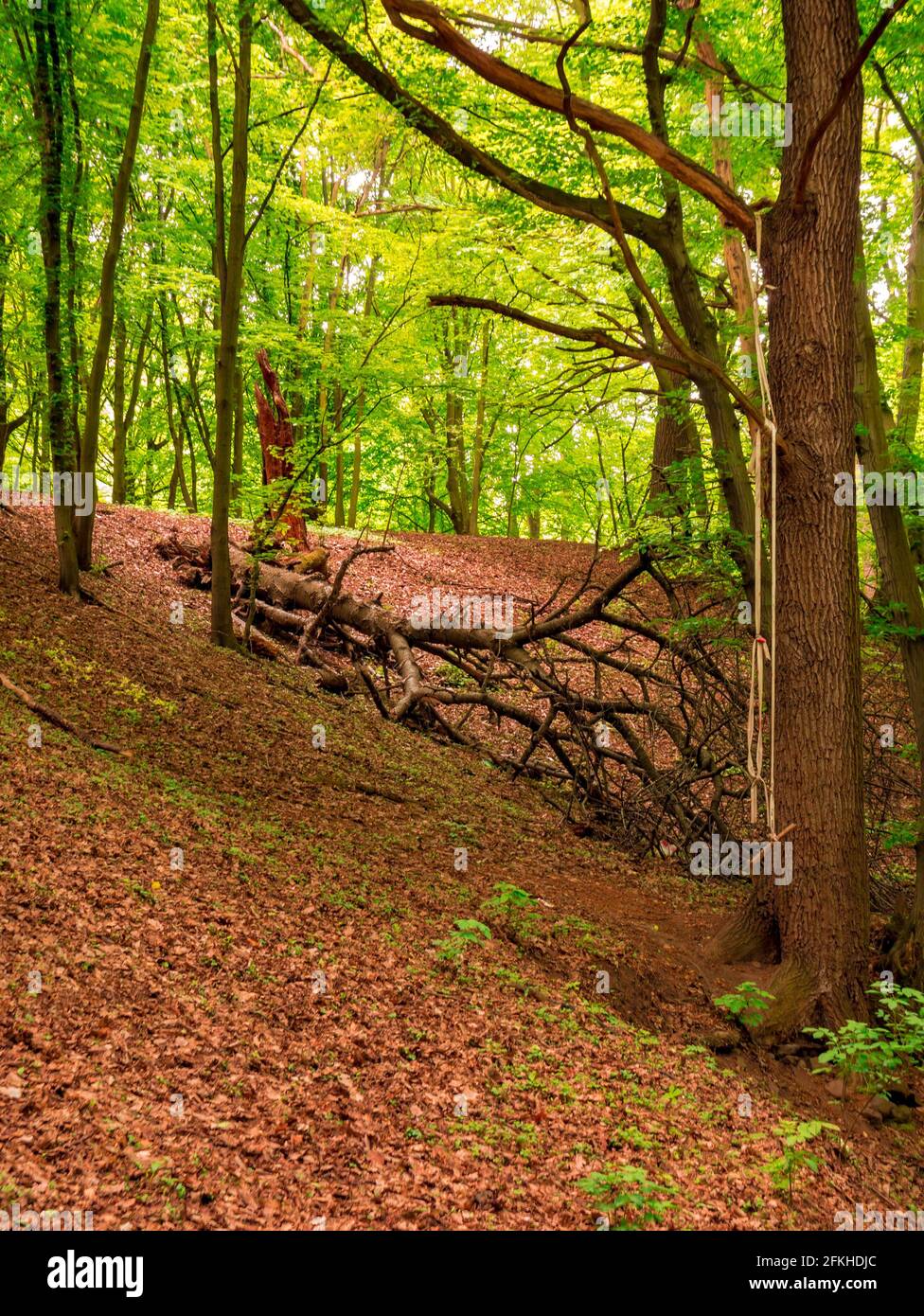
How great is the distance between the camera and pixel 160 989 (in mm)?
3670

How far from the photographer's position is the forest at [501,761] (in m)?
3.19

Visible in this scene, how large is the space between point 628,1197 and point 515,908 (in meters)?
2.60

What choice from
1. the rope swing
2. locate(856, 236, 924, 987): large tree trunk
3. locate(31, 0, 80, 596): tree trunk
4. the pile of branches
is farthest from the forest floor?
locate(31, 0, 80, 596): tree trunk

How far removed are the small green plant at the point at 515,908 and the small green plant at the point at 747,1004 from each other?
1.15 meters

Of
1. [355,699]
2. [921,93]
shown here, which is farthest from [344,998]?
[921,93]

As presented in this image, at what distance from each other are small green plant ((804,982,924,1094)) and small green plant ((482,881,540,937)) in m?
1.64

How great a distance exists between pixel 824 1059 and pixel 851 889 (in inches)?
39.2

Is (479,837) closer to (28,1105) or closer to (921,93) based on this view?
(28,1105)

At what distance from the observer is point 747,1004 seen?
4.82 m
